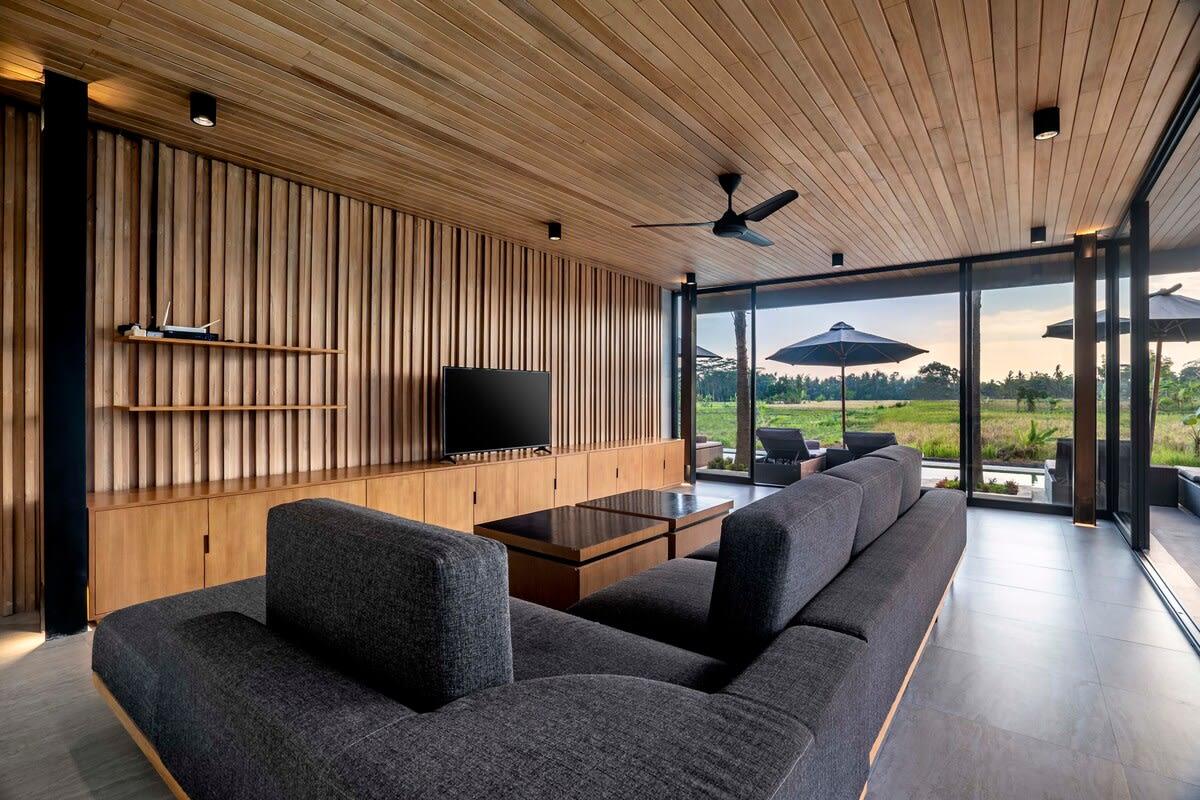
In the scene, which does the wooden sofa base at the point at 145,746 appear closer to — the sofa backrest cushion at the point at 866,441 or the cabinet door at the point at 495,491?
the cabinet door at the point at 495,491

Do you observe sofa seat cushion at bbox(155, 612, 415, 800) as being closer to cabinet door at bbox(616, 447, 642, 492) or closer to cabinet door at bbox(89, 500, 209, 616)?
cabinet door at bbox(89, 500, 209, 616)

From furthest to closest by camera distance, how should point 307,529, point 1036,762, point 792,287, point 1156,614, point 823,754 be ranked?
point 792,287, point 1156,614, point 1036,762, point 307,529, point 823,754

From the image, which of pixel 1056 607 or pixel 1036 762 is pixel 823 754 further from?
pixel 1056 607

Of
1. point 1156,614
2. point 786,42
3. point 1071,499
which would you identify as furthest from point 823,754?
point 1071,499

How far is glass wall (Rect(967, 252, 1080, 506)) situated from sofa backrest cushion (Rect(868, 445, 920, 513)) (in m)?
3.77

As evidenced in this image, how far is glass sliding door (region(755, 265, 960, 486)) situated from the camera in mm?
6605

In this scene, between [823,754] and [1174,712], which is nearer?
[823,754]

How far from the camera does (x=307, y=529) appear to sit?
1.30m

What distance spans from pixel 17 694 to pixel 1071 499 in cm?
763

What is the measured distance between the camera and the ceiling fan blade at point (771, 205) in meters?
3.63

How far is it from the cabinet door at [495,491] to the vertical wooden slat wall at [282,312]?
1.87 feet

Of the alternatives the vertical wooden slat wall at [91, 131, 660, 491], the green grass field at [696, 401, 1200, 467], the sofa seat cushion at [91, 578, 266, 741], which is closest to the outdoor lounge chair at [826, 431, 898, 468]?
the green grass field at [696, 401, 1200, 467]

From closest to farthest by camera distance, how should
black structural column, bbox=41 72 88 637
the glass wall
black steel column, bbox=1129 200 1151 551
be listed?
black structural column, bbox=41 72 88 637 < black steel column, bbox=1129 200 1151 551 < the glass wall

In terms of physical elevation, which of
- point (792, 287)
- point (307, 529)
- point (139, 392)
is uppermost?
point (792, 287)
